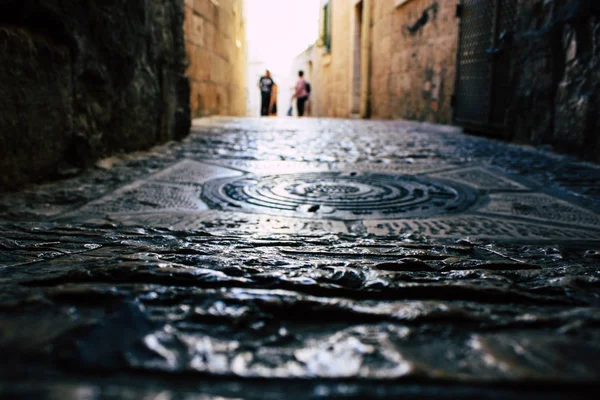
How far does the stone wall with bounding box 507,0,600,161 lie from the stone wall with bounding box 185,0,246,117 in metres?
4.50

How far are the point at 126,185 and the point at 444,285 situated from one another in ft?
5.86

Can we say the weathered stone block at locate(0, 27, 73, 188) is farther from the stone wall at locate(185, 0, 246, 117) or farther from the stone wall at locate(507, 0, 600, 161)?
the stone wall at locate(185, 0, 246, 117)

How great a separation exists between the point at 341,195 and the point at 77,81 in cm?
151

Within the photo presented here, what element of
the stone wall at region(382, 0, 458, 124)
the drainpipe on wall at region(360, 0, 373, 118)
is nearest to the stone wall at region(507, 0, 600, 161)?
the stone wall at region(382, 0, 458, 124)

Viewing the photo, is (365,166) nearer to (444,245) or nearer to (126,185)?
(126,185)

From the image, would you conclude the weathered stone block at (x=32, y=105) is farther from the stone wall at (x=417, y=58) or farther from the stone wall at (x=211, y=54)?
the stone wall at (x=417, y=58)

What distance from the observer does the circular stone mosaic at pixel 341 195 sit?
191 centimetres

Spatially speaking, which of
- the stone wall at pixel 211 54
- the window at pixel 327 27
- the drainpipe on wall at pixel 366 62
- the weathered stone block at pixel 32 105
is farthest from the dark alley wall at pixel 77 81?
the window at pixel 327 27

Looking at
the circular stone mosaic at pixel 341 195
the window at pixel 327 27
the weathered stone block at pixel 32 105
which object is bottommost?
the circular stone mosaic at pixel 341 195

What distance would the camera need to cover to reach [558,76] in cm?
366

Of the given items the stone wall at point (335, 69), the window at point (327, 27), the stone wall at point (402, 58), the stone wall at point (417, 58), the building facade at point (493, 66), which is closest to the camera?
the building facade at point (493, 66)

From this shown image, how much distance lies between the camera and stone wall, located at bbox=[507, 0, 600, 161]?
124 inches

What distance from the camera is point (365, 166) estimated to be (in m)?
3.06

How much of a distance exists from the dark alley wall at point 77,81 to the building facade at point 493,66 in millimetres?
3032
